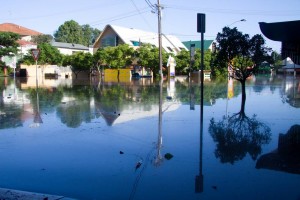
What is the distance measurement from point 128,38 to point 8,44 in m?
20.0

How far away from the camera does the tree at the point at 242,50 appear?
1762 cm

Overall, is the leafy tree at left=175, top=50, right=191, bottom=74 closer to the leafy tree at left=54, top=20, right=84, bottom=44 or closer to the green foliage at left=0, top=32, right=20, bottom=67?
the green foliage at left=0, top=32, right=20, bottom=67

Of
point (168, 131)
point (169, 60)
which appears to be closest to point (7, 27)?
point (169, 60)

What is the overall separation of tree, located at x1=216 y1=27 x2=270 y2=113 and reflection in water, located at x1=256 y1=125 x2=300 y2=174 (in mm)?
9339

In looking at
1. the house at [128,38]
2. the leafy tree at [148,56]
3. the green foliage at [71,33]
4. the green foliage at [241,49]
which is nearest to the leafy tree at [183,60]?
the leafy tree at [148,56]

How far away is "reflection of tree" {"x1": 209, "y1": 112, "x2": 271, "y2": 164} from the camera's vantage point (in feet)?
23.1

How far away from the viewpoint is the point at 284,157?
22.0ft

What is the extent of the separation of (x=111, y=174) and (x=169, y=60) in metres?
42.6

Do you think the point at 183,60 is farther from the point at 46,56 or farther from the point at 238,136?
the point at 238,136

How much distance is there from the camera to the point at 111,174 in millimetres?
5746

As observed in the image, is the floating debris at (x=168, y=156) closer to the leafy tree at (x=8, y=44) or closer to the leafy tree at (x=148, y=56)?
the leafy tree at (x=148, y=56)

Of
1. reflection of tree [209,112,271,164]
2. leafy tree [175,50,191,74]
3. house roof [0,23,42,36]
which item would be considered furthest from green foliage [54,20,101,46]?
reflection of tree [209,112,271,164]

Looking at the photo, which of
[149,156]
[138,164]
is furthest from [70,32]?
[138,164]

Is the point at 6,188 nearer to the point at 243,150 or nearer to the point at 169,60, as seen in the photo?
the point at 243,150
